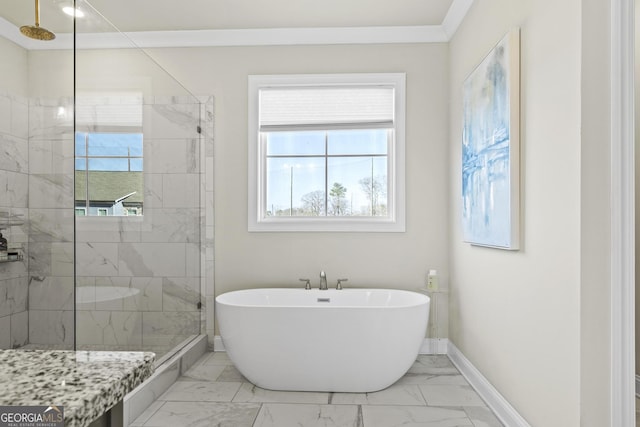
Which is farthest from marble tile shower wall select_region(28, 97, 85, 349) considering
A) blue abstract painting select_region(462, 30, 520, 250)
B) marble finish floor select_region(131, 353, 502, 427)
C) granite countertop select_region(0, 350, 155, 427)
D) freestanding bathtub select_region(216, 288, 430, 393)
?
blue abstract painting select_region(462, 30, 520, 250)

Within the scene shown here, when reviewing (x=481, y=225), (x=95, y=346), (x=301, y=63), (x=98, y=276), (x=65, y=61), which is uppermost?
(x=301, y=63)

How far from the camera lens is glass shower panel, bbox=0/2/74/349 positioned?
2025 millimetres

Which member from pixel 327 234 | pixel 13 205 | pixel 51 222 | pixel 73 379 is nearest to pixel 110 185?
pixel 51 222

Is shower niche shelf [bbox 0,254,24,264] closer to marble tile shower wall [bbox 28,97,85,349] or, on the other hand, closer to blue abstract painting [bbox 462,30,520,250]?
marble tile shower wall [bbox 28,97,85,349]

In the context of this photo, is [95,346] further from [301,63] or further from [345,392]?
[301,63]

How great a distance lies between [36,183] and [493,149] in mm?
2310

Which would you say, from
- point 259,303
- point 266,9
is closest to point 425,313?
point 259,303

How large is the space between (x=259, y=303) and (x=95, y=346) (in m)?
1.23

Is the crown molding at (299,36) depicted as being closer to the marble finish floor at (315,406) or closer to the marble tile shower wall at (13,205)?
the marble tile shower wall at (13,205)

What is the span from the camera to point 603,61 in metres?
1.55

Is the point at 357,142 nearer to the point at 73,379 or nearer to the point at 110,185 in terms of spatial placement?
the point at 110,185

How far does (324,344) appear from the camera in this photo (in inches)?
103

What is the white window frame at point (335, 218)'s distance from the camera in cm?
344

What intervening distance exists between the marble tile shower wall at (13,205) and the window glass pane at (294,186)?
1.80 meters
